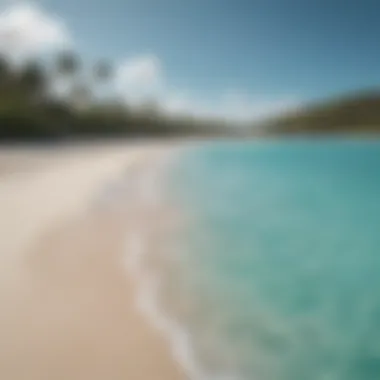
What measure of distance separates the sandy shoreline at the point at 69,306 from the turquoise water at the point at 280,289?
46cm

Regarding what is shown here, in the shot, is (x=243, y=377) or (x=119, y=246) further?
(x=119, y=246)

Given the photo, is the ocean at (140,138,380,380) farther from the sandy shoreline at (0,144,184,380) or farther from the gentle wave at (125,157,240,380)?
the sandy shoreline at (0,144,184,380)

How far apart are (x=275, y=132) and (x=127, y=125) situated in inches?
1908

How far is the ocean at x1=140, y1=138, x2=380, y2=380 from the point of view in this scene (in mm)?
2982

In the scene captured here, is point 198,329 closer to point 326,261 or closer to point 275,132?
point 326,261

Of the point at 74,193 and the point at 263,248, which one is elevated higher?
the point at 74,193

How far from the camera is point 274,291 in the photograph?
171 inches

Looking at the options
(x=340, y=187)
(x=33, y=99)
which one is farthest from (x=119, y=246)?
(x=33, y=99)

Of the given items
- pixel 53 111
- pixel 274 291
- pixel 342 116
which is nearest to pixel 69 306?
pixel 274 291

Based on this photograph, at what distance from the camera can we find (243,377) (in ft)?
8.81

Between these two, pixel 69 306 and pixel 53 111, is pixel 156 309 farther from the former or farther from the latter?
pixel 53 111

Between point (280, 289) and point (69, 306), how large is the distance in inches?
83.3

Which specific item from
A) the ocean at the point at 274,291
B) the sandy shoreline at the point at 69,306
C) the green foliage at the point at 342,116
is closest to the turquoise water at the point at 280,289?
the ocean at the point at 274,291

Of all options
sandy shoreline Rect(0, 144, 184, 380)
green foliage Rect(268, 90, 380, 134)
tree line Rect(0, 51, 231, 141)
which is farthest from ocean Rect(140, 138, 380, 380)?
green foliage Rect(268, 90, 380, 134)
